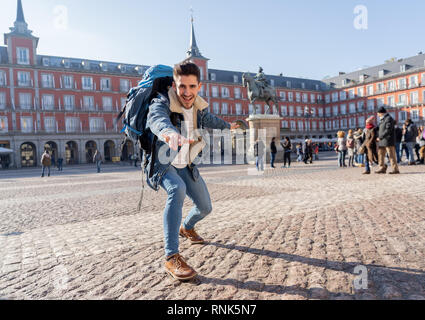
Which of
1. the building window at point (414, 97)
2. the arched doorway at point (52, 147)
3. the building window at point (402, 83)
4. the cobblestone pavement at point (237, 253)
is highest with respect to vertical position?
the building window at point (402, 83)

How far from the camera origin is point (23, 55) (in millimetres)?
39594

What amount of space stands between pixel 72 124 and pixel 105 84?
7.54 m

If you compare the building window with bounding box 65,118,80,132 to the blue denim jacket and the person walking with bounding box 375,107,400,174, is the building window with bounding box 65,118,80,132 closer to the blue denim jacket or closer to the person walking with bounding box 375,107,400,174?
the person walking with bounding box 375,107,400,174

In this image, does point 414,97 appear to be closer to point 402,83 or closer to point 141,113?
point 402,83

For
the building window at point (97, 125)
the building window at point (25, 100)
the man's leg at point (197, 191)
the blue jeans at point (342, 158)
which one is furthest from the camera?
the building window at point (97, 125)

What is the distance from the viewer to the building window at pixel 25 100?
1536 inches

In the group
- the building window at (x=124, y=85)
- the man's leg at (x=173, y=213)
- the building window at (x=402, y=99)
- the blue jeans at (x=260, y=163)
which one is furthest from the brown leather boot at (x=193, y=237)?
the building window at (x=402, y=99)

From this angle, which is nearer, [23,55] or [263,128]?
[263,128]

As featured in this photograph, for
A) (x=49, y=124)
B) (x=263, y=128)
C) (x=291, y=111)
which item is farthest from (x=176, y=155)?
(x=291, y=111)

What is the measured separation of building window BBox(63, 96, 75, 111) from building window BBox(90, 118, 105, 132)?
2.97m

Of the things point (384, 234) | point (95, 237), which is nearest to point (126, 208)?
point (95, 237)

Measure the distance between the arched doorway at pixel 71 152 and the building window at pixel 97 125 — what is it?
10.3ft

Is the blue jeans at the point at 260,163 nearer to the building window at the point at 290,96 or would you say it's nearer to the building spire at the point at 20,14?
the building spire at the point at 20,14

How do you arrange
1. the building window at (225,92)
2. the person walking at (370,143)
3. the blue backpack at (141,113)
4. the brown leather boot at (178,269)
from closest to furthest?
the brown leather boot at (178,269), the blue backpack at (141,113), the person walking at (370,143), the building window at (225,92)
